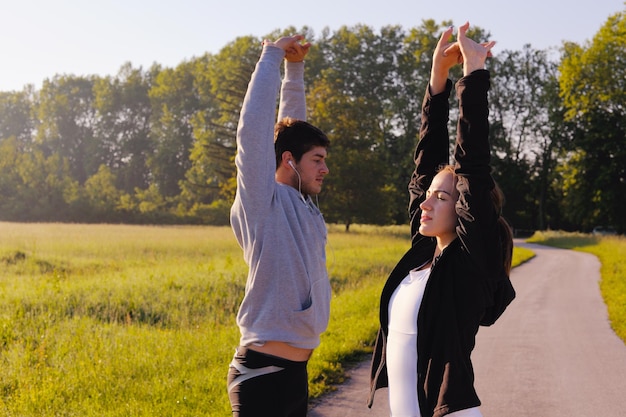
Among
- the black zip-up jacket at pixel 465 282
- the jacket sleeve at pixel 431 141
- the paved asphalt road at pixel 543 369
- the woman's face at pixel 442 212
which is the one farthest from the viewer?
the paved asphalt road at pixel 543 369

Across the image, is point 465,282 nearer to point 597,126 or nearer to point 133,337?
point 133,337

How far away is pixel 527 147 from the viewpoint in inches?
2270

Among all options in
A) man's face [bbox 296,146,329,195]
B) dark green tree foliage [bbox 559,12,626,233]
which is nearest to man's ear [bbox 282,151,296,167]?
man's face [bbox 296,146,329,195]

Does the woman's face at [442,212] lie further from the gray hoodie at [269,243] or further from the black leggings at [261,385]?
the black leggings at [261,385]

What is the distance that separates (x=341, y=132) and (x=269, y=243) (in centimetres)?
3682

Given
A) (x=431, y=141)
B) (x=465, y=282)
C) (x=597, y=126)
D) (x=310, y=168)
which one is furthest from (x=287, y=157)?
(x=597, y=126)

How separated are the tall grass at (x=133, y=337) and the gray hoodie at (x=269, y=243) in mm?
1672

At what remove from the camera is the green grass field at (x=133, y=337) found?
5.55 meters

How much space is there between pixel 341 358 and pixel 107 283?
6415 mm

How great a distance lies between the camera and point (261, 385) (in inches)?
106

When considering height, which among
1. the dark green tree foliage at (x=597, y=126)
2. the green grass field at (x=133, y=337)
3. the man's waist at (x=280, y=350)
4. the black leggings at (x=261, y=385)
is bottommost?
the green grass field at (x=133, y=337)

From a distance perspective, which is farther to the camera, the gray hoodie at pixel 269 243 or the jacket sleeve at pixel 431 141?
the jacket sleeve at pixel 431 141

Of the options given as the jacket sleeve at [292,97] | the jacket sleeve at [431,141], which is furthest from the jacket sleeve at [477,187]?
the jacket sleeve at [292,97]

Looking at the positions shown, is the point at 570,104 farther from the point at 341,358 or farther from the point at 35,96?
the point at 35,96
